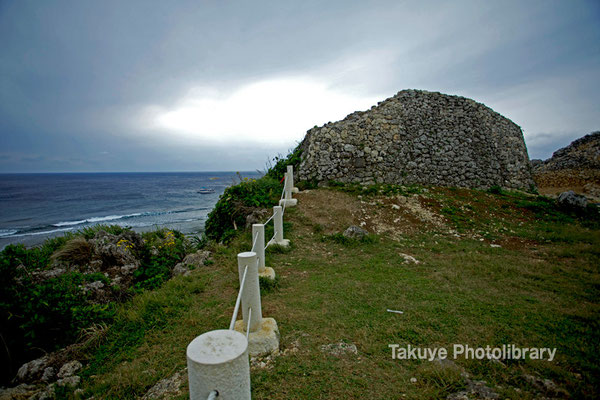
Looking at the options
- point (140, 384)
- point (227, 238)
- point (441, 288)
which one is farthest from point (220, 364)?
point (227, 238)

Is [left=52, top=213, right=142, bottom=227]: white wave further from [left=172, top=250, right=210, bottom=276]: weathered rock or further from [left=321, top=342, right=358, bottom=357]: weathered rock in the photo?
[left=321, top=342, right=358, bottom=357]: weathered rock

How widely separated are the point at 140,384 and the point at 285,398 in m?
1.56

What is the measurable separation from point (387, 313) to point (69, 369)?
13.8ft

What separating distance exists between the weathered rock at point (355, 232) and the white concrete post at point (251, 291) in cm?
403

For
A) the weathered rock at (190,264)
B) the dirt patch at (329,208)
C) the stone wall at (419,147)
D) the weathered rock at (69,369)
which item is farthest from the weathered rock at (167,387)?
the stone wall at (419,147)

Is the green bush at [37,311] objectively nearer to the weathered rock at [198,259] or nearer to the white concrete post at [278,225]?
the weathered rock at [198,259]

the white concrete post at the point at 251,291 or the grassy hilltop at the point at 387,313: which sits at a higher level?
the white concrete post at the point at 251,291

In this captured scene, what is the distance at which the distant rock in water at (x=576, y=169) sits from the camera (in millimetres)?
14172

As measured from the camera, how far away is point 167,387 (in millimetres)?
2549

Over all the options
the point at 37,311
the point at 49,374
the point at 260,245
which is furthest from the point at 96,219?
the point at 260,245

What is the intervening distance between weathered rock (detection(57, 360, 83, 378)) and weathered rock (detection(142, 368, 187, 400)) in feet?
4.90

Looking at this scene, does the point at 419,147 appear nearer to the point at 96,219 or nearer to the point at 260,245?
the point at 260,245

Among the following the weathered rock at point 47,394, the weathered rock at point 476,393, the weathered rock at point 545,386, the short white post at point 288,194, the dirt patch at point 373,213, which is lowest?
the weathered rock at point 47,394

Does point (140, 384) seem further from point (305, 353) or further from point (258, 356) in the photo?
point (305, 353)
